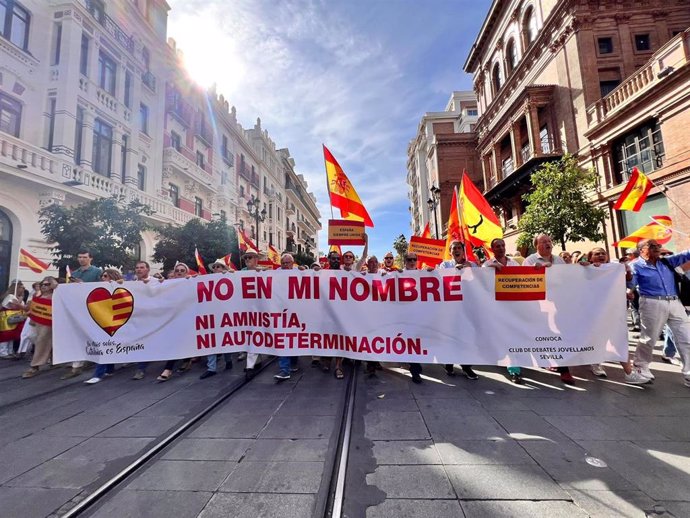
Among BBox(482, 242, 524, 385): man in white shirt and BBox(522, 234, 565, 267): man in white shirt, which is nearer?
BBox(482, 242, 524, 385): man in white shirt

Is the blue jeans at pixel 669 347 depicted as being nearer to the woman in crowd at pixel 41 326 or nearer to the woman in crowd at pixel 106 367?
the woman in crowd at pixel 106 367

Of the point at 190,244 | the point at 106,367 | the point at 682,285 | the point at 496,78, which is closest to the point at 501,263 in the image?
the point at 682,285

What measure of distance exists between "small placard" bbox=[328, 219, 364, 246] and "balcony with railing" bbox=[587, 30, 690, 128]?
14.7m

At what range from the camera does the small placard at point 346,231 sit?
6.06m

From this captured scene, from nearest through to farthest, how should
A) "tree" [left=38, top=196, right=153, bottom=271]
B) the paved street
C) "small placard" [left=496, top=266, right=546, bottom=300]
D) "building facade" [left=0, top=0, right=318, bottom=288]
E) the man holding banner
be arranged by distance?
1. the paved street
2. "small placard" [left=496, top=266, right=546, bottom=300]
3. the man holding banner
4. "tree" [left=38, top=196, right=153, bottom=271]
5. "building facade" [left=0, top=0, right=318, bottom=288]

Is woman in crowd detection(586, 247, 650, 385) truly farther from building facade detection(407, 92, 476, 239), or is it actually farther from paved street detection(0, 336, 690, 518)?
building facade detection(407, 92, 476, 239)

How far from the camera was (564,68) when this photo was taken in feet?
62.4

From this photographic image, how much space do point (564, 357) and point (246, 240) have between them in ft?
28.9

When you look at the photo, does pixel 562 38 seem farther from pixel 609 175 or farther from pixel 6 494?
pixel 6 494

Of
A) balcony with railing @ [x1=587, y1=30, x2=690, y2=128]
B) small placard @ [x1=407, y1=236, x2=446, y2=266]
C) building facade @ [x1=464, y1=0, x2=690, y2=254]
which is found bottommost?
small placard @ [x1=407, y1=236, x2=446, y2=266]

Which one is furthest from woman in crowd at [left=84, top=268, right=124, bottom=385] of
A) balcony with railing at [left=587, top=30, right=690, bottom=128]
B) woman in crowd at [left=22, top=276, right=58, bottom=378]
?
balcony with railing at [left=587, top=30, right=690, bottom=128]

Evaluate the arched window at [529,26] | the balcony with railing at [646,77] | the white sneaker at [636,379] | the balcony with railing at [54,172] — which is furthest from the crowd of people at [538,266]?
the arched window at [529,26]

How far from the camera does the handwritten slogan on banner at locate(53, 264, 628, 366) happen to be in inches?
175

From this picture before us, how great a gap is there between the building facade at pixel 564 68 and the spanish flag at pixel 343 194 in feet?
48.5
